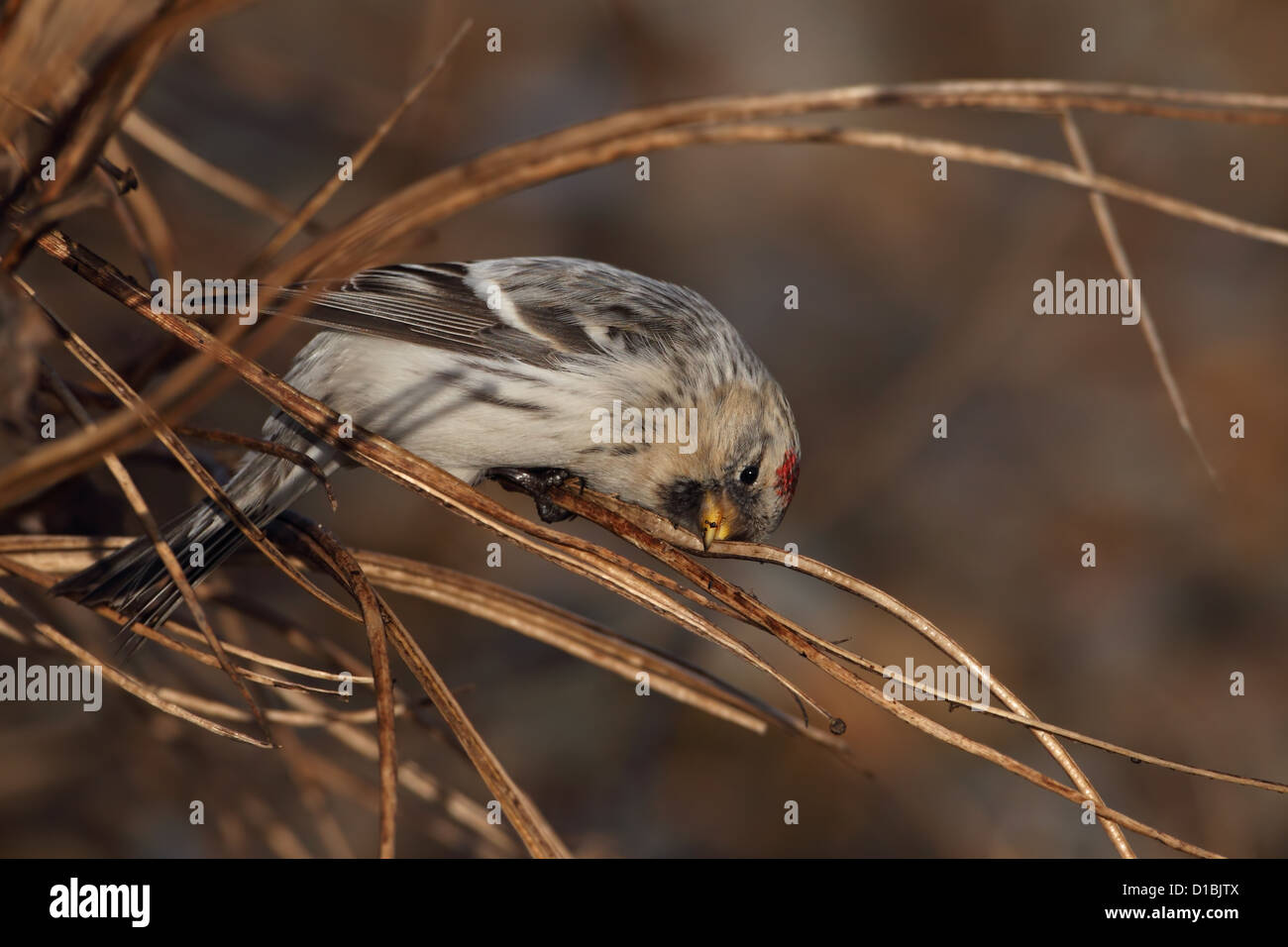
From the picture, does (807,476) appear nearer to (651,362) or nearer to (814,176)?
(814,176)

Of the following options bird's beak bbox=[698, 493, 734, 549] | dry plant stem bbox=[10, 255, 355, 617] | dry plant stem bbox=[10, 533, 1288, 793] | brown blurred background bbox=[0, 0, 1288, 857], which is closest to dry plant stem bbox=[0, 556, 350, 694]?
dry plant stem bbox=[10, 533, 1288, 793]

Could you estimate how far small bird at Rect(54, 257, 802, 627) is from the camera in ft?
7.36

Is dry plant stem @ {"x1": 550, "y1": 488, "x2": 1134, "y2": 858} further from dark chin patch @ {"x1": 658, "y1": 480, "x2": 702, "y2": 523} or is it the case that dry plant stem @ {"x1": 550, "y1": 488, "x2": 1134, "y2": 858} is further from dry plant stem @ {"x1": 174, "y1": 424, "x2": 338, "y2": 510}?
dark chin patch @ {"x1": 658, "y1": 480, "x2": 702, "y2": 523}

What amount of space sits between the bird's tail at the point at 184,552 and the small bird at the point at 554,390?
100 millimetres

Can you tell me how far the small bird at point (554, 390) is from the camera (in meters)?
2.24

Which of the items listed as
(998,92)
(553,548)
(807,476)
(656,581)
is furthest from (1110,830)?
(807,476)

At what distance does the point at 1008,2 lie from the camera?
6309 mm

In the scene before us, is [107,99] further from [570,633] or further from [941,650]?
[941,650]

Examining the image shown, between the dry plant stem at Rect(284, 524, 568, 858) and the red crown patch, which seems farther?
the red crown patch

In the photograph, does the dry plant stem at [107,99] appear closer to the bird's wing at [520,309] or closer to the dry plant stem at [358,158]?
the dry plant stem at [358,158]

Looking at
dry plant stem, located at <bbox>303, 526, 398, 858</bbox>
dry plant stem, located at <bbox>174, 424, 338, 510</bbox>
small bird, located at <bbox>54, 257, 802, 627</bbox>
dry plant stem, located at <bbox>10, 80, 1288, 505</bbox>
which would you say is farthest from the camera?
small bird, located at <bbox>54, 257, 802, 627</bbox>

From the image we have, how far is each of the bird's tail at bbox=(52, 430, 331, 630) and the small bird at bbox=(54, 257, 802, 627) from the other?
100 millimetres

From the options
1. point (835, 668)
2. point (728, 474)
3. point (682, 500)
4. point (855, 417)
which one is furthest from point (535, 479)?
point (855, 417)

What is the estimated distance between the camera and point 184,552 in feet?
6.05
